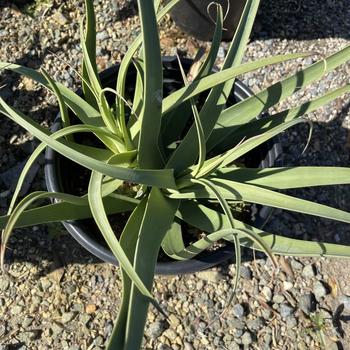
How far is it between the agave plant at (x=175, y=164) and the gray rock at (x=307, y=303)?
1.52 ft

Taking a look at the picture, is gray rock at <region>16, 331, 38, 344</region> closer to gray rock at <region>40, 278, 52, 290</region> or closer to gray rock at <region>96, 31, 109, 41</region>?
gray rock at <region>40, 278, 52, 290</region>

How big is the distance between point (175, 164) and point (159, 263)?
23cm

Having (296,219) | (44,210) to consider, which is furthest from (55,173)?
(296,219)

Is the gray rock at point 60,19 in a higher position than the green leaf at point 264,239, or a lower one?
higher

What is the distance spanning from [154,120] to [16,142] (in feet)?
2.53

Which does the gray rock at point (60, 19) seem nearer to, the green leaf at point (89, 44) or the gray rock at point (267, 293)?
the green leaf at point (89, 44)

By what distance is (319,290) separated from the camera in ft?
5.08

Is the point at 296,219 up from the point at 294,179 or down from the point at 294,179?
up

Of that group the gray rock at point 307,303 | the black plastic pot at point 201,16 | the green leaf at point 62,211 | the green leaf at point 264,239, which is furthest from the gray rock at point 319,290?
the black plastic pot at point 201,16

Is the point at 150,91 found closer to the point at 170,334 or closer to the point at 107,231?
the point at 107,231

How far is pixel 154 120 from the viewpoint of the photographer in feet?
3.38

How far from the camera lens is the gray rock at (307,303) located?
1.52 m

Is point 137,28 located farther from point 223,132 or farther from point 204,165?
point 204,165

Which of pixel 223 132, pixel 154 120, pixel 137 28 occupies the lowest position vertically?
pixel 154 120
